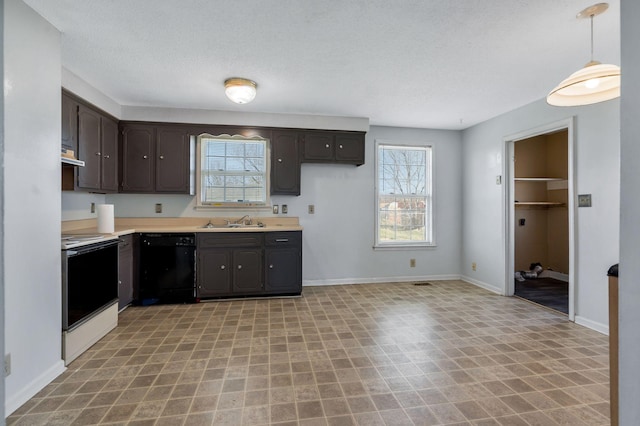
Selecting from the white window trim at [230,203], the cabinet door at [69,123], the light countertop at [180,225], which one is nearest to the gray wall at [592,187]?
the light countertop at [180,225]

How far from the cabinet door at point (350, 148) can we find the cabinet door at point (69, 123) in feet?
10.1

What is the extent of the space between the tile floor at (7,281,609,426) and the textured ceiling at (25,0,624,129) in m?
2.54

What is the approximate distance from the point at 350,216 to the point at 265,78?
2434mm

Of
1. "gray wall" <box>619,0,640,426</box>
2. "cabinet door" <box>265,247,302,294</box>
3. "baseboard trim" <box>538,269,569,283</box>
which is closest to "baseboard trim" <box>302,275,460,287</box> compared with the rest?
"cabinet door" <box>265,247,302,294</box>

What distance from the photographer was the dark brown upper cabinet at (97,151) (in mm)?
3133

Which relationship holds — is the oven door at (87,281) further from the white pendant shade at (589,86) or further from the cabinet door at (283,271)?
the white pendant shade at (589,86)

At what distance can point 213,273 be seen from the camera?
3.85m

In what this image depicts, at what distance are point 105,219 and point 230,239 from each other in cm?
134

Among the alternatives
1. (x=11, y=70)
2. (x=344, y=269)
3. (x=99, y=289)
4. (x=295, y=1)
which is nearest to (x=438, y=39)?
(x=295, y=1)

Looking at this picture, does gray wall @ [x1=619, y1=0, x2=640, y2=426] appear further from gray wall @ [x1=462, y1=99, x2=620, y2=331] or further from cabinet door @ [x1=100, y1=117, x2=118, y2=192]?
cabinet door @ [x1=100, y1=117, x2=118, y2=192]

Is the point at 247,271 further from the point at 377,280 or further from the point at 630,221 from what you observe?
the point at 630,221

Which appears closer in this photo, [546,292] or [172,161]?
[172,161]

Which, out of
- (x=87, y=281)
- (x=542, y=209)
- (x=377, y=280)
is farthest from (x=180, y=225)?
(x=542, y=209)

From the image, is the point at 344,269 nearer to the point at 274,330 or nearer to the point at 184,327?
the point at 274,330
